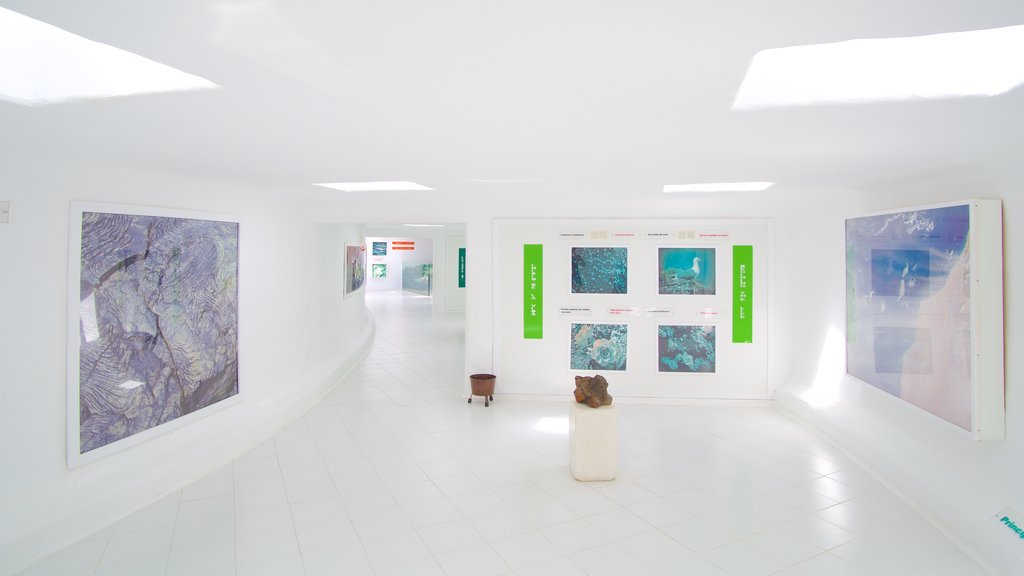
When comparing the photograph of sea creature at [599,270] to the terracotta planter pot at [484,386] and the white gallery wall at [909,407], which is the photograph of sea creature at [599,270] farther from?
the white gallery wall at [909,407]

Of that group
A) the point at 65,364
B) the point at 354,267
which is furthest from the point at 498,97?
the point at 354,267

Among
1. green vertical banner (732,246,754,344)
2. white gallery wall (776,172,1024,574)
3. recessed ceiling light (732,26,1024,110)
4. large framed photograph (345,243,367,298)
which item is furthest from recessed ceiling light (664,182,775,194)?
large framed photograph (345,243,367,298)

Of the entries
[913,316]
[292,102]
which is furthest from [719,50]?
[913,316]

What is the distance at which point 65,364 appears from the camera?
15.2 feet

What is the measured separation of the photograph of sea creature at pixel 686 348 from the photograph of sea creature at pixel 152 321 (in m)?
6.07

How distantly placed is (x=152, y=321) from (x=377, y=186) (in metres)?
2.94

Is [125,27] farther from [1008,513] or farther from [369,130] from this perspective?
[1008,513]

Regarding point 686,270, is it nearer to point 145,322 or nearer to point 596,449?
point 596,449

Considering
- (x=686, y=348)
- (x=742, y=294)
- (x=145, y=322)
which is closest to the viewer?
(x=145, y=322)

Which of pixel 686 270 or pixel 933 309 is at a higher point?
pixel 686 270

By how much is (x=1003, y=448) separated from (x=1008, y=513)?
1.67 feet

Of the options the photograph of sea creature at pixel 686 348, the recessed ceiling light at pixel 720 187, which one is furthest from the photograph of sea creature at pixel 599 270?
the recessed ceiling light at pixel 720 187

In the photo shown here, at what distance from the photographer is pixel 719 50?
2244 millimetres

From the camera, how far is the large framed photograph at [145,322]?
4.77 meters
